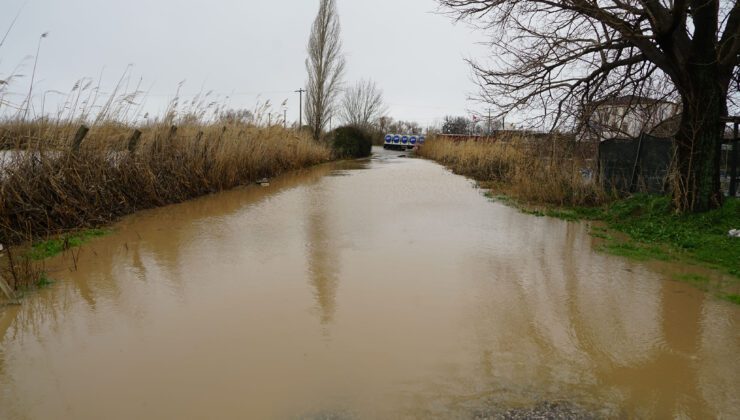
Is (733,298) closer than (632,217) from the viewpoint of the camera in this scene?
Yes

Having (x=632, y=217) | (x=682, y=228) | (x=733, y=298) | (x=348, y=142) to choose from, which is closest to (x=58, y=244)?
(x=733, y=298)

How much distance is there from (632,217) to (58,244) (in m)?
8.89

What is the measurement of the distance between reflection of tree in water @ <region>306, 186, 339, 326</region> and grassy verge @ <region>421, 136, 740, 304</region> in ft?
12.2

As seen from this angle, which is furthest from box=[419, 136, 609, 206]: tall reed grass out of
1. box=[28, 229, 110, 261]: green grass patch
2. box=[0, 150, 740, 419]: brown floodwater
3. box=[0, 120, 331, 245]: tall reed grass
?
box=[28, 229, 110, 261]: green grass patch

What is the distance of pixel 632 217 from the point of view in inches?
340

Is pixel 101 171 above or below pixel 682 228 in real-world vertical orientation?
above

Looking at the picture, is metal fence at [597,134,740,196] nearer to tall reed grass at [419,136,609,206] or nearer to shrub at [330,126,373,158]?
tall reed grass at [419,136,609,206]

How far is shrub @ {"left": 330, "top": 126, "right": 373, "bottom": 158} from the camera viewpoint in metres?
29.7

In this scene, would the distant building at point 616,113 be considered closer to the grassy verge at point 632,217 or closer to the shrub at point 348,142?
the grassy verge at point 632,217

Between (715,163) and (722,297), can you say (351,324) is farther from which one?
(715,163)

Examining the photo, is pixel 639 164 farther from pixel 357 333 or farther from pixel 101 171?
pixel 101 171

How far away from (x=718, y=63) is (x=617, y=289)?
531cm

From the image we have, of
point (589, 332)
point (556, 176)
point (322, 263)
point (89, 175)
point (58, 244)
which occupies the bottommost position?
point (589, 332)

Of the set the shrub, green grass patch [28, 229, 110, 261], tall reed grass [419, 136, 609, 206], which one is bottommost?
green grass patch [28, 229, 110, 261]
